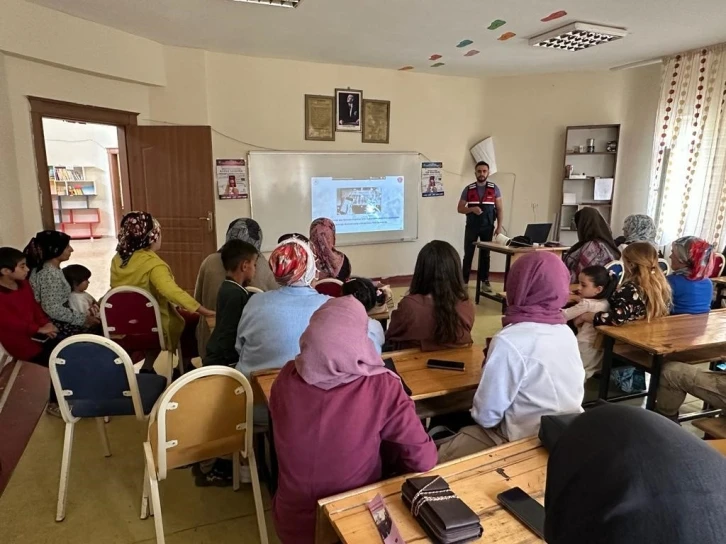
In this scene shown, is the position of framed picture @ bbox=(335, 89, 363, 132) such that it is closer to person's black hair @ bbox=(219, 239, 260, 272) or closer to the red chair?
person's black hair @ bbox=(219, 239, 260, 272)

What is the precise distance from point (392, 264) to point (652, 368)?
13.5 feet

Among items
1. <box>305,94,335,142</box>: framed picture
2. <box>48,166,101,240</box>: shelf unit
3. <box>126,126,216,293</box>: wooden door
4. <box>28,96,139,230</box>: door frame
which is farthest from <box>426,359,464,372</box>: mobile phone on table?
<box>48,166,101,240</box>: shelf unit

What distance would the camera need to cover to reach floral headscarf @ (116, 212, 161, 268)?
279 cm

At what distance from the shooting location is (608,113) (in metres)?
6.00

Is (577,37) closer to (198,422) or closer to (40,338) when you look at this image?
(198,422)

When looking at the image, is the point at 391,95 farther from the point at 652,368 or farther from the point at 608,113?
the point at 652,368

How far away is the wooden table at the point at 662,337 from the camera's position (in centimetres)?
228

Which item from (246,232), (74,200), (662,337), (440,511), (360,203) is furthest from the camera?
(74,200)

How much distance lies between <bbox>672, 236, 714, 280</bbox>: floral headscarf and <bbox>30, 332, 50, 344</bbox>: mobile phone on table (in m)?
3.79

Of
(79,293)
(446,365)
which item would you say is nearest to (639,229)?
(446,365)

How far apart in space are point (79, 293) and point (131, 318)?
560 millimetres

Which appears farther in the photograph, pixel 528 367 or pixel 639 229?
pixel 639 229

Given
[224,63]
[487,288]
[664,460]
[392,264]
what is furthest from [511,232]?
[664,460]

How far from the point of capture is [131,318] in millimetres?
2672
